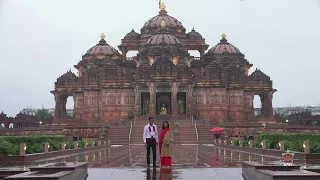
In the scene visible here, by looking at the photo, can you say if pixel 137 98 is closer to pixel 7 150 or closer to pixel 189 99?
pixel 189 99

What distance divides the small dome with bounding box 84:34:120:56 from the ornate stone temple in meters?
0.78

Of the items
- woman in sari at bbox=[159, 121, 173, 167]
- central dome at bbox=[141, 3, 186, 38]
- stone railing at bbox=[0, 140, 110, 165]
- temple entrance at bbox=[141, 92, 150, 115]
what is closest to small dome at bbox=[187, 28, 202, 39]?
central dome at bbox=[141, 3, 186, 38]

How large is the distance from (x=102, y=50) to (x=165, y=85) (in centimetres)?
2248

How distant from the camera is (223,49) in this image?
97.2 meters

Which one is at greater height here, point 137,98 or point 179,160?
point 137,98

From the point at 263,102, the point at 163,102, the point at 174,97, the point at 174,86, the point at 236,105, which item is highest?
the point at 174,86

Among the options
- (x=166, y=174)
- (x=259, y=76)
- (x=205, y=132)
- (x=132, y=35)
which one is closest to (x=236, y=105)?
(x=259, y=76)

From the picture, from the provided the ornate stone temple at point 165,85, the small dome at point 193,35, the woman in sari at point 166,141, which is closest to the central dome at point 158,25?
the ornate stone temple at point 165,85

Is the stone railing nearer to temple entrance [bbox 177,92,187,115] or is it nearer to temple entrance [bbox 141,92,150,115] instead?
temple entrance [bbox 141,92,150,115]

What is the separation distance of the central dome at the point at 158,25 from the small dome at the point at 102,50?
237 inches

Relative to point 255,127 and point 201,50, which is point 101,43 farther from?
point 255,127

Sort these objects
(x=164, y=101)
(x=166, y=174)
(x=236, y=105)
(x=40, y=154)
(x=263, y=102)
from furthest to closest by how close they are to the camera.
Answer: (x=263, y=102)
(x=164, y=101)
(x=236, y=105)
(x=40, y=154)
(x=166, y=174)

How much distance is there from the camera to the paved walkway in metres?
18.5

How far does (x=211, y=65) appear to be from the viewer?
8894 cm
